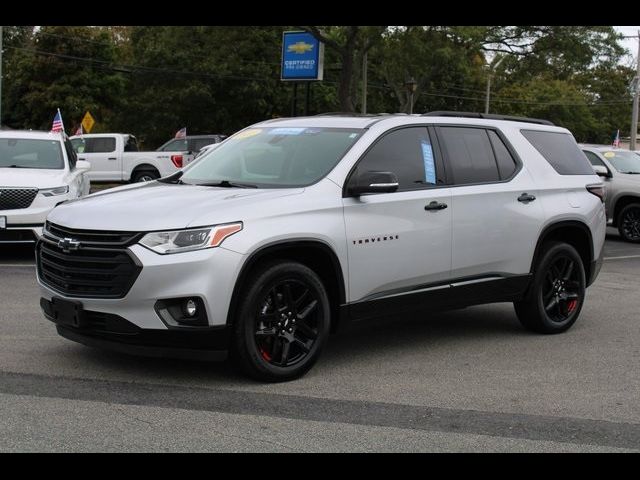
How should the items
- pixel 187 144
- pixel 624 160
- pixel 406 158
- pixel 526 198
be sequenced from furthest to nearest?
pixel 187 144 → pixel 624 160 → pixel 526 198 → pixel 406 158

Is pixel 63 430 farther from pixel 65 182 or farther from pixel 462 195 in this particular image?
pixel 65 182

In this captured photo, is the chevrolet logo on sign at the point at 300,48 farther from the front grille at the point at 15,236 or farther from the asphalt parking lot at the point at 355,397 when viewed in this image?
the asphalt parking lot at the point at 355,397

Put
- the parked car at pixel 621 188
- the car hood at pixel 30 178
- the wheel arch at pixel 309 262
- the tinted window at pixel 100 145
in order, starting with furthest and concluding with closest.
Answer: the tinted window at pixel 100 145 < the parked car at pixel 621 188 < the car hood at pixel 30 178 < the wheel arch at pixel 309 262

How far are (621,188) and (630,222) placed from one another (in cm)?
68

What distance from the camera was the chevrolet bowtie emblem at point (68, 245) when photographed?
5488mm

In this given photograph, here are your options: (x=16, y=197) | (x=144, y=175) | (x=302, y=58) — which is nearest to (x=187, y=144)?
(x=144, y=175)

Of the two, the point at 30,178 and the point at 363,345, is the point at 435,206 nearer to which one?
the point at 363,345

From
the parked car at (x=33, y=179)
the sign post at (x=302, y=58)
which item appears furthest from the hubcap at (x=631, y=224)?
the sign post at (x=302, y=58)

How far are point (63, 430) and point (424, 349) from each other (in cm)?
317

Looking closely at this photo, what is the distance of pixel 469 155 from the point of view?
6996 millimetres

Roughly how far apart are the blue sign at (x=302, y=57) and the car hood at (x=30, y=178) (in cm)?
1626

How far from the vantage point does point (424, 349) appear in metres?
6.89

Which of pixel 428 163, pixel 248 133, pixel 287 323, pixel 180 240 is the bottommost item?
pixel 287 323
